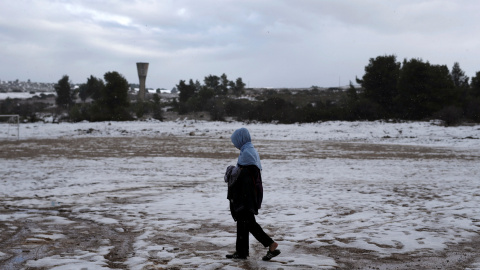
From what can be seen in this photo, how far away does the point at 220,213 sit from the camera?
8.23 metres

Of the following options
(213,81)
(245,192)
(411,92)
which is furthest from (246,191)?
(213,81)

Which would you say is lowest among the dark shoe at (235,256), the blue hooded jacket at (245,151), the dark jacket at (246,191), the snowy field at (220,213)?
the snowy field at (220,213)

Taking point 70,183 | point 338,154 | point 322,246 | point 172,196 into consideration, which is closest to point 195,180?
point 172,196

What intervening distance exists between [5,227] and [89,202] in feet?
7.63

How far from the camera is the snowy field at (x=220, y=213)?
5426 mm

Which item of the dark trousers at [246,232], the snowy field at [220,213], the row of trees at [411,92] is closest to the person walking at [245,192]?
the dark trousers at [246,232]

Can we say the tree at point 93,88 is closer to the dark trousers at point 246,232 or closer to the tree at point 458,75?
the tree at point 458,75

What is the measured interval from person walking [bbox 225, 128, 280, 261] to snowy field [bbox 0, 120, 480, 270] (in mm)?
271

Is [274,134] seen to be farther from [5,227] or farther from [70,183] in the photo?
[5,227]

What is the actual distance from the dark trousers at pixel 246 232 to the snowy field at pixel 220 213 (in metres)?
0.19

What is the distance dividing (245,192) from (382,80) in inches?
1741

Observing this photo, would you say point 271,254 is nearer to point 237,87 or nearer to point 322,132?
point 322,132

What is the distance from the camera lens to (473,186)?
444 inches

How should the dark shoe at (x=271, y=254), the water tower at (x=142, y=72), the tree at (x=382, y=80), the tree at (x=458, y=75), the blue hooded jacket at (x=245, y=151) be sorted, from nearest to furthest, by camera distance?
1. the blue hooded jacket at (x=245, y=151)
2. the dark shoe at (x=271, y=254)
3. the tree at (x=382, y=80)
4. the tree at (x=458, y=75)
5. the water tower at (x=142, y=72)
